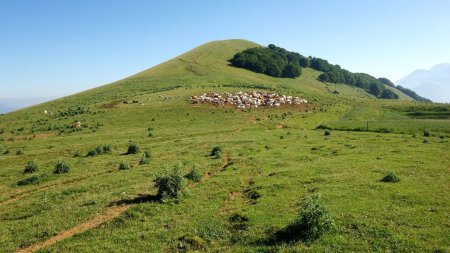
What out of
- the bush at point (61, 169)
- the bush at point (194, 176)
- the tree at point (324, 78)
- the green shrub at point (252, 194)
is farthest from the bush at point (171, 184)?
the tree at point (324, 78)

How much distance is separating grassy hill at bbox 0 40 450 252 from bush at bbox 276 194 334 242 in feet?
1.25

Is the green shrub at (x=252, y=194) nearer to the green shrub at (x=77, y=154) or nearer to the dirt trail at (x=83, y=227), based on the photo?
the dirt trail at (x=83, y=227)

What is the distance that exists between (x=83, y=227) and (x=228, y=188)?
1094 cm

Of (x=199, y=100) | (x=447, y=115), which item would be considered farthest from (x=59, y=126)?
(x=447, y=115)

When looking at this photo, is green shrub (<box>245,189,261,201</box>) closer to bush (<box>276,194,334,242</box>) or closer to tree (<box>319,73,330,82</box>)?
bush (<box>276,194,334,242</box>)

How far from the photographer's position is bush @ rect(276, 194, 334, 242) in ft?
56.5

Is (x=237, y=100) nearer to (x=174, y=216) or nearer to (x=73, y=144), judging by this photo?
(x=73, y=144)

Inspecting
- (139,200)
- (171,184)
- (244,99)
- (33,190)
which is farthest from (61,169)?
(244,99)

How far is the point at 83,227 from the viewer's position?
2094 centimetres

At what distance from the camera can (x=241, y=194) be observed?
86.2ft

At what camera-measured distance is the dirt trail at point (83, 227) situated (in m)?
18.7

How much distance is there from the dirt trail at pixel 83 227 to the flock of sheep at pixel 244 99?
63715 millimetres

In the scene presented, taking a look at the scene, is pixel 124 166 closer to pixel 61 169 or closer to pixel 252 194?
pixel 61 169

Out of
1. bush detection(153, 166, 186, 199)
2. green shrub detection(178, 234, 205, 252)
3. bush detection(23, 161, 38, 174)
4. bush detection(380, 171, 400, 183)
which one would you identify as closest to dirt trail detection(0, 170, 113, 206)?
bush detection(23, 161, 38, 174)
